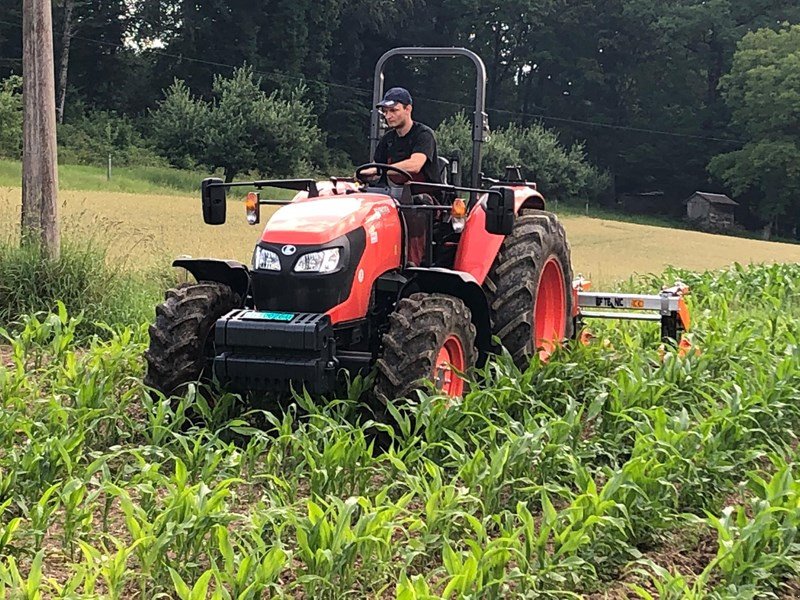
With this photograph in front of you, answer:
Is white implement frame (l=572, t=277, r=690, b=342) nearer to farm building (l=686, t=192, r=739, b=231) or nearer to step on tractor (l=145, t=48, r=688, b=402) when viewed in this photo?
step on tractor (l=145, t=48, r=688, b=402)

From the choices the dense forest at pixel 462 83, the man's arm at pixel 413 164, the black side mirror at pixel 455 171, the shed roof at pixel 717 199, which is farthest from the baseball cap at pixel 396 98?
the shed roof at pixel 717 199

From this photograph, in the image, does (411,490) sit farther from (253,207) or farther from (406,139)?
(406,139)

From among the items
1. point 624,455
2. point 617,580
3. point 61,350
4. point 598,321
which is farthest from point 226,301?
point 598,321

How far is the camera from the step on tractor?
14.1 ft

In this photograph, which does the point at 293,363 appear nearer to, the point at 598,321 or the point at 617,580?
the point at 617,580

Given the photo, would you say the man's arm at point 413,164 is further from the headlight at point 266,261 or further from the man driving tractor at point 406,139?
the headlight at point 266,261

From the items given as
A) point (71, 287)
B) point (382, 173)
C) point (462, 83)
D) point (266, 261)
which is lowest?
point (71, 287)

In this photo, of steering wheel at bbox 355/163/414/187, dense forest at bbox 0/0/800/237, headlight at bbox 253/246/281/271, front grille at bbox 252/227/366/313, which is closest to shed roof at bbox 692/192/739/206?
dense forest at bbox 0/0/800/237

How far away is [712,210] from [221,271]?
44.7m

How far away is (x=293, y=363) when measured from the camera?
4.18 meters

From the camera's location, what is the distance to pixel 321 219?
455cm

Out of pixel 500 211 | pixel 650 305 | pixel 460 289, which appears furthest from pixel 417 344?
pixel 650 305

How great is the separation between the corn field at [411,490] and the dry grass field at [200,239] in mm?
3369

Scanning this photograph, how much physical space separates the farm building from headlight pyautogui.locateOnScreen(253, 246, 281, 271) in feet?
141
